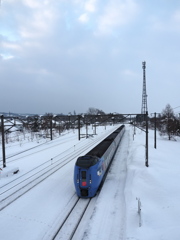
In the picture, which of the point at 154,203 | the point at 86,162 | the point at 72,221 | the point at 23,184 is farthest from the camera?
the point at 23,184

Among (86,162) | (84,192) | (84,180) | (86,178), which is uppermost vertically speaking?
(86,162)

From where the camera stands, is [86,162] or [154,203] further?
[86,162]

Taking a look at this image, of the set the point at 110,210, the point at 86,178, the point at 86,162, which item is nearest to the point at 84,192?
the point at 86,178

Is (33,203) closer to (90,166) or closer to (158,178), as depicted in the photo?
(90,166)

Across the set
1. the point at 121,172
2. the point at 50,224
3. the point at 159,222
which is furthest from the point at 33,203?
the point at 121,172

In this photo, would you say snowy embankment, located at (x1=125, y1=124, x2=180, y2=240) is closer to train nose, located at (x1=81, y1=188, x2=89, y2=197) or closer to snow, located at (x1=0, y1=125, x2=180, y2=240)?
snow, located at (x1=0, y1=125, x2=180, y2=240)

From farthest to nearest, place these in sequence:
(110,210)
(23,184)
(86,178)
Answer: (23,184), (86,178), (110,210)

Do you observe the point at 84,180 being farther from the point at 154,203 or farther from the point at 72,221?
the point at 154,203

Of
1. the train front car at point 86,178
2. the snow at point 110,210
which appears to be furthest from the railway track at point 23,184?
the train front car at point 86,178

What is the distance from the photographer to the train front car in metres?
11.2

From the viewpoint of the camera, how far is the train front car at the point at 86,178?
11195mm

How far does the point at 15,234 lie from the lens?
8055 millimetres

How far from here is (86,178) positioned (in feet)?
36.7

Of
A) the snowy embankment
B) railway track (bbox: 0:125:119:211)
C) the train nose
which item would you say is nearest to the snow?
the snowy embankment
